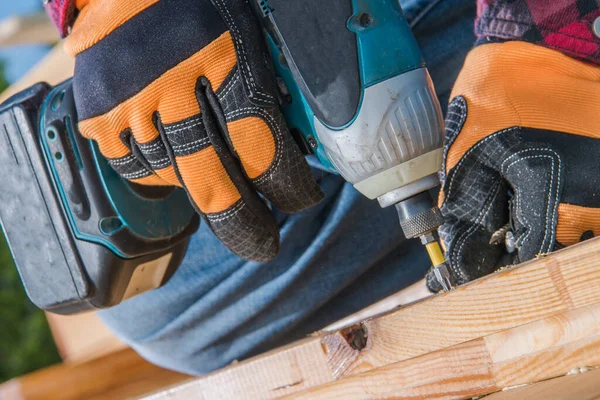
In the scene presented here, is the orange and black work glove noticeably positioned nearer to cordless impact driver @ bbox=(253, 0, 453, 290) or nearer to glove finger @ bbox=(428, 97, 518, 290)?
cordless impact driver @ bbox=(253, 0, 453, 290)

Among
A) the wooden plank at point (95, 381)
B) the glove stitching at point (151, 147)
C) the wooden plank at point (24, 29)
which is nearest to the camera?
the glove stitching at point (151, 147)

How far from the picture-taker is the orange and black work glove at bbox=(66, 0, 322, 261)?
820 mm

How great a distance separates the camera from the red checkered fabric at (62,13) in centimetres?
92

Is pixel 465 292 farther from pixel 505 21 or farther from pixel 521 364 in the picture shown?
pixel 505 21

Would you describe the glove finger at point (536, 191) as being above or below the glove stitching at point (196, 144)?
below

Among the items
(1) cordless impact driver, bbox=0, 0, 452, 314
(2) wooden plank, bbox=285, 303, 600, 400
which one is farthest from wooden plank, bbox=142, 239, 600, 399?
(1) cordless impact driver, bbox=0, 0, 452, 314

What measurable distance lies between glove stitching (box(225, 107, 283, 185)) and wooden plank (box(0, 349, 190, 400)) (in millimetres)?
1048

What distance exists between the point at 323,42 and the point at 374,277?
2.33 ft

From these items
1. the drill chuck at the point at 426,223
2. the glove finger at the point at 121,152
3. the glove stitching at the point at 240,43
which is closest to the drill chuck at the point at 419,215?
the drill chuck at the point at 426,223

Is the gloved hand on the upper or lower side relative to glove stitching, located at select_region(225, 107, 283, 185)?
lower

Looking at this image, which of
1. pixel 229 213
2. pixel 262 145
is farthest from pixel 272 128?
pixel 229 213

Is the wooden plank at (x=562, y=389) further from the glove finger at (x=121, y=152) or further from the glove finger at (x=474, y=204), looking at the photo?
the glove finger at (x=121, y=152)

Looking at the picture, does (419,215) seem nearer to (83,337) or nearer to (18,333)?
(83,337)

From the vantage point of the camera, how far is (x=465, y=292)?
64 cm
